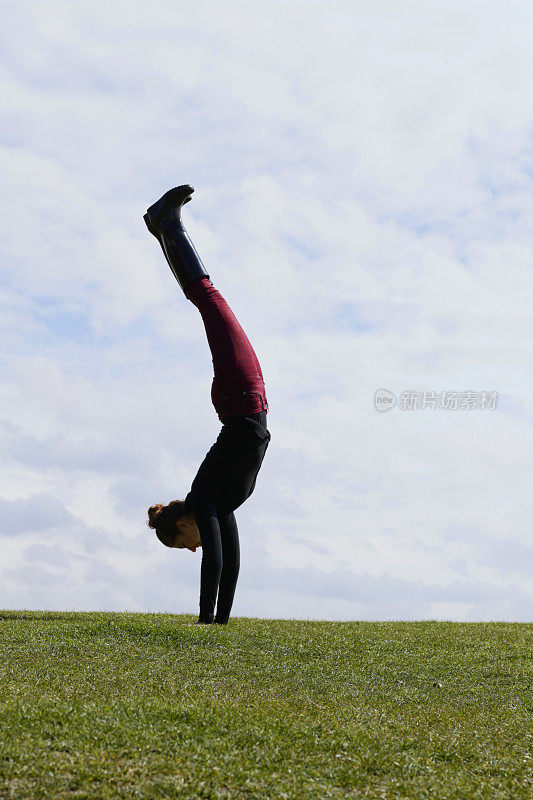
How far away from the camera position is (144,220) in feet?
35.5

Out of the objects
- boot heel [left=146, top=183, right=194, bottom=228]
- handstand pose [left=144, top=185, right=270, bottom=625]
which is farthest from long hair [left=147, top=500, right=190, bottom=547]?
boot heel [left=146, top=183, right=194, bottom=228]

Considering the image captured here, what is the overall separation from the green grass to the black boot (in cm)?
447

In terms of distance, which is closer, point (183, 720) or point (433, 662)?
point (183, 720)

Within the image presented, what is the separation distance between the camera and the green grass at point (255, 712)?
16.2 feet

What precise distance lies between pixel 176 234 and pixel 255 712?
634cm

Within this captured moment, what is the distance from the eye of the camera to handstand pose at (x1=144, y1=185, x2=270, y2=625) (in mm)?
10156

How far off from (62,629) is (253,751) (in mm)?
5169

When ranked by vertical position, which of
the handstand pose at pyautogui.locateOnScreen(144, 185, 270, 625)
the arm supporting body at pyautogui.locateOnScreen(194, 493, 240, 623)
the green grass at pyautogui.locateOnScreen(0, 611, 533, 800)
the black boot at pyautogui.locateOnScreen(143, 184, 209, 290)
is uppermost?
the black boot at pyautogui.locateOnScreen(143, 184, 209, 290)

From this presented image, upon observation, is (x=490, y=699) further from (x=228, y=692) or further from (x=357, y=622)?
(x=357, y=622)

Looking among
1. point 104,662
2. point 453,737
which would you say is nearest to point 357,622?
point 104,662

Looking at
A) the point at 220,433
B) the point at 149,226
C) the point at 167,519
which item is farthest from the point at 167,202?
the point at 167,519

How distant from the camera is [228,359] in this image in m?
10.1

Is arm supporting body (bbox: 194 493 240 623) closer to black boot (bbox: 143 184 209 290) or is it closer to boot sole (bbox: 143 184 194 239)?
black boot (bbox: 143 184 209 290)

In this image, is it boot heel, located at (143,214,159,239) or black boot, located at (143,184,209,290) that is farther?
boot heel, located at (143,214,159,239)
